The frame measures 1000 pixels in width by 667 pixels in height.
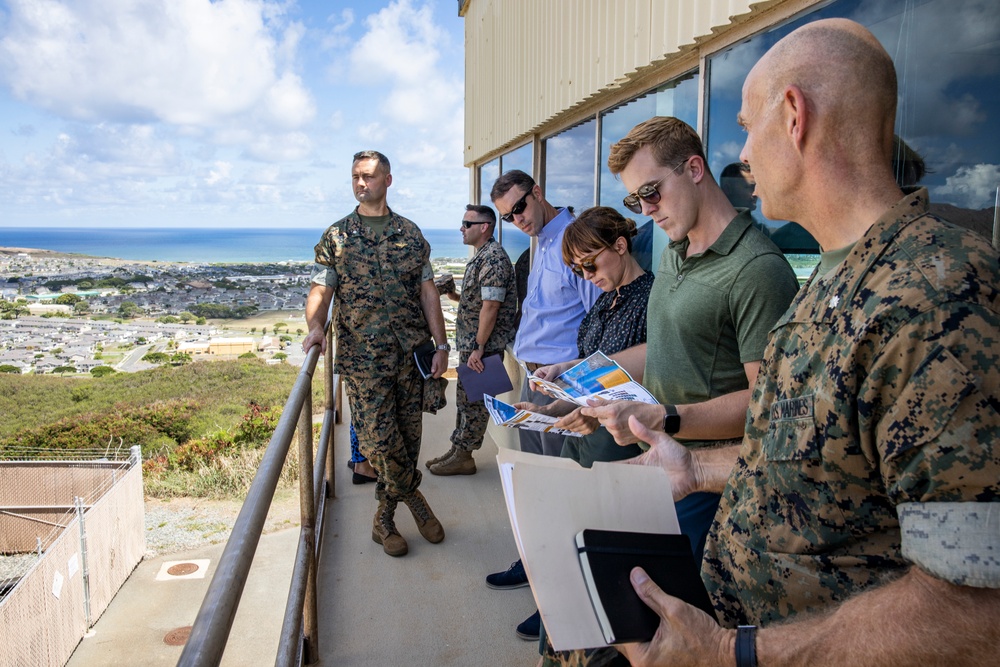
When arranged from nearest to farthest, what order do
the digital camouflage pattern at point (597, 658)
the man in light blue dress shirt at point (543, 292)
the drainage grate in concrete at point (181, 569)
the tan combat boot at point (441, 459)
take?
the digital camouflage pattern at point (597, 658) → the man in light blue dress shirt at point (543, 292) → the tan combat boot at point (441, 459) → the drainage grate in concrete at point (181, 569)

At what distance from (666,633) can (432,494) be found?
10.5ft

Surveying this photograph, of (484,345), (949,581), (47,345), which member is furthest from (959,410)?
(47,345)

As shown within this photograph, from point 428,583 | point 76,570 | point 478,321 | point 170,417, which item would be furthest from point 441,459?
point 170,417

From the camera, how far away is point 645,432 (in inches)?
53.6

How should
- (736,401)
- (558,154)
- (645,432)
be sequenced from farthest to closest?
(558,154)
(736,401)
(645,432)

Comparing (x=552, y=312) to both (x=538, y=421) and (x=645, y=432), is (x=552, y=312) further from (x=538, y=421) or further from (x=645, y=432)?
(x=645, y=432)

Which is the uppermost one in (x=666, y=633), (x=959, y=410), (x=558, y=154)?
(x=558, y=154)

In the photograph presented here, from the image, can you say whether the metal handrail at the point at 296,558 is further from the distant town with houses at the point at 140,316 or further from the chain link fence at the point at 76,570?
the distant town with houses at the point at 140,316

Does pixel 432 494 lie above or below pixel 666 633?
below

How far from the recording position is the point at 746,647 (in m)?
0.91

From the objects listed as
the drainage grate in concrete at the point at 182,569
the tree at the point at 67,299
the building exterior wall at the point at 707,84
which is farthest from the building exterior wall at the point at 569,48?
the tree at the point at 67,299

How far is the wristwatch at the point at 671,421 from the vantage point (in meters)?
1.52

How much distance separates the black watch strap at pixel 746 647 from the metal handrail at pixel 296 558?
0.61 metres

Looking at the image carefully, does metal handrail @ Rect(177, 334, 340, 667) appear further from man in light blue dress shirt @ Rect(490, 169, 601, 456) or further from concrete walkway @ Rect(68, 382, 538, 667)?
man in light blue dress shirt @ Rect(490, 169, 601, 456)
